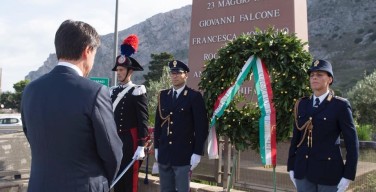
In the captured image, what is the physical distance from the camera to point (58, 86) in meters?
1.99

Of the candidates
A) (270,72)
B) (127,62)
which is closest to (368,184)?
(270,72)

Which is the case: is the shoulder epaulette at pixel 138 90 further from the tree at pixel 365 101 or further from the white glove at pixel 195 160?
the tree at pixel 365 101

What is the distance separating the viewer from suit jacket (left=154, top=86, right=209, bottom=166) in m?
4.00

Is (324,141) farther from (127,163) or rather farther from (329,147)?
(127,163)

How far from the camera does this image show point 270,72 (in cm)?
420

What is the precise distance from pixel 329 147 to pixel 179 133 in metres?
1.53

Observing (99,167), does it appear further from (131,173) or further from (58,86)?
(131,173)

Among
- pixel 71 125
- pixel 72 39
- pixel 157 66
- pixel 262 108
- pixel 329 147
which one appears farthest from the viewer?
pixel 157 66

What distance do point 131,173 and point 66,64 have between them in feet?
8.33

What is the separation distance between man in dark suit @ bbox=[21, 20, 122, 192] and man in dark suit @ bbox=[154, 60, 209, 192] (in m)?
1.95

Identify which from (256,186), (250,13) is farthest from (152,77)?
(256,186)

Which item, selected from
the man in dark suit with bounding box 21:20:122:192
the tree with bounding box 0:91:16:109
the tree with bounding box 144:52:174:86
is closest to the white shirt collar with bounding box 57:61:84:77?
the man in dark suit with bounding box 21:20:122:192

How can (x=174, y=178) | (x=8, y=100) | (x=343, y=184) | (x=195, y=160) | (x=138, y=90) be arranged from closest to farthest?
(x=343, y=184)
(x=195, y=160)
(x=174, y=178)
(x=138, y=90)
(x=8, y=100)

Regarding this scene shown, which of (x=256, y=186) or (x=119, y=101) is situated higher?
(x=119, y=101)
